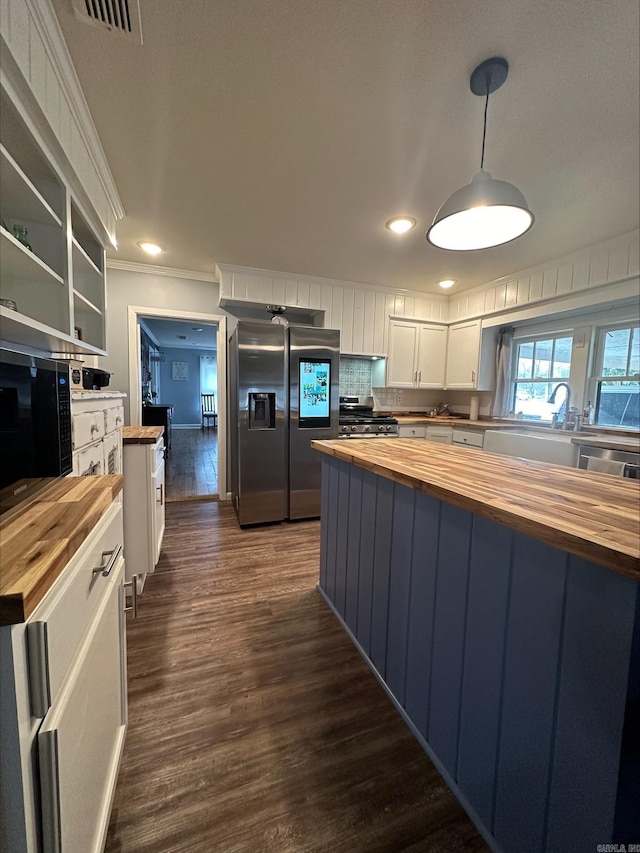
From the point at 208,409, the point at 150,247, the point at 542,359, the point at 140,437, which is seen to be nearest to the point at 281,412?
the point at 140,437

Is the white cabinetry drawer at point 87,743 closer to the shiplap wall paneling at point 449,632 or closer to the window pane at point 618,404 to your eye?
the shiplap wall paneling at point 449,632

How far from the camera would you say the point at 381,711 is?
1.32m

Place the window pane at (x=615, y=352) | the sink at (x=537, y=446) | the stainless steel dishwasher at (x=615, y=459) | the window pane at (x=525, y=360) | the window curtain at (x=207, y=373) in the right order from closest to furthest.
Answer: the stainless steel dishwasher at (x=615, y=459), the sink at (x=537, y=446), the window pane at (x=615, y=352), the window pane at (x=525, y=360), the window curtain at (x=207, y=373)

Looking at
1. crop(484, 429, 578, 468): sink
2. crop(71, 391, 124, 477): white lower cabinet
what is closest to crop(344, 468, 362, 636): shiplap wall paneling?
crop(71, 391, 124, 477): white lower cabinet

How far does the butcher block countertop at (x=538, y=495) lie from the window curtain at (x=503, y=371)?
2.89m

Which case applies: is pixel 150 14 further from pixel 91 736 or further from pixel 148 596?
pixel 148 596

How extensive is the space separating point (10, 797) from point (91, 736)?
0.28 metres

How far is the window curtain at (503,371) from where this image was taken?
13.2 feet

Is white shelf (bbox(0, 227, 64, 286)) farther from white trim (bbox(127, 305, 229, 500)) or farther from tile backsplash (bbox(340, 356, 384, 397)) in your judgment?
tile backsplash (bbox(340, 356, 384, 397))

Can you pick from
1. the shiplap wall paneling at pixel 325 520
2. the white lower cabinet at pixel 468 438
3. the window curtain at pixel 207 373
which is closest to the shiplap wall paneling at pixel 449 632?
the shiplap wall paneling at pixel 325 520

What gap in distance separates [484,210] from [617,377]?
265 centimetres

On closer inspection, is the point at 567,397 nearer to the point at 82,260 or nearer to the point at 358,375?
the point at 358,375

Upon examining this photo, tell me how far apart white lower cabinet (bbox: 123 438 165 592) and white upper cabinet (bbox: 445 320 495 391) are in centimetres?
367

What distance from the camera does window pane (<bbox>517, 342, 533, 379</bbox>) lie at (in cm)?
393
